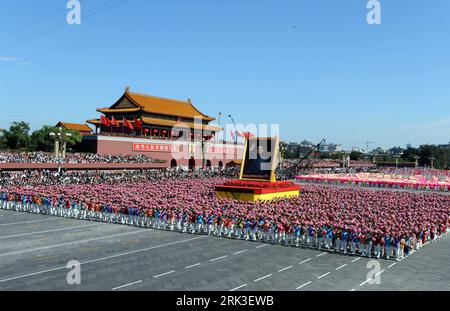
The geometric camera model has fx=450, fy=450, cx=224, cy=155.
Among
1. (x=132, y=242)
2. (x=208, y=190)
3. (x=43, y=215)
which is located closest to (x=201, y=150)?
(x=208, y=190)

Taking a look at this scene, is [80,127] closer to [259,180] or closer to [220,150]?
[220,150]

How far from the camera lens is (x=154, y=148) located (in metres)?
74.9

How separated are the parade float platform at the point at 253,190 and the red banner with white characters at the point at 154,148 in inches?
1358

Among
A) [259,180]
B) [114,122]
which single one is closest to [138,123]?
[114,122]

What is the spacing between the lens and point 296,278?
16.0 meters

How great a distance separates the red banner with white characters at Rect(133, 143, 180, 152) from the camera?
72.5 m

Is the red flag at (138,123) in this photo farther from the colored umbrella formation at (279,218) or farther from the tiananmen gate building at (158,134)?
the colored umbrella formation at (279,218)

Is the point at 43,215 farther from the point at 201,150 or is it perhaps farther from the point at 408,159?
the point at 408,159

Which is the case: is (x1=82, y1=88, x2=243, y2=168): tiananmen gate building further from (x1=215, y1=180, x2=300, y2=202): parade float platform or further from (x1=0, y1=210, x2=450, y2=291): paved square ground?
(x1=0, y1=210, x2=450, y2=291): paved square ground

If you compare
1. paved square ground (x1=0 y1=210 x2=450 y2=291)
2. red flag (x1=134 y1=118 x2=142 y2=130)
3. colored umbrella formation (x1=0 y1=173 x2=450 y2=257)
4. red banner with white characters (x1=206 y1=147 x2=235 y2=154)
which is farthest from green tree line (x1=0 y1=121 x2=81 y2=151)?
paved square ground (x1=0 y1=210 x2=450 y2=291)

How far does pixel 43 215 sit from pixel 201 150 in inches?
2043

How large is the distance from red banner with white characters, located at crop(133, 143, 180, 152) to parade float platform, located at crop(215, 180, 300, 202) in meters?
34.5

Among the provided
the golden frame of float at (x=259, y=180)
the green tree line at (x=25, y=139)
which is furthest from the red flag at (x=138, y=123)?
the golden frame of float at (x=259, y=180)

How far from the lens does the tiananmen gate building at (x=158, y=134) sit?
70.5 m
